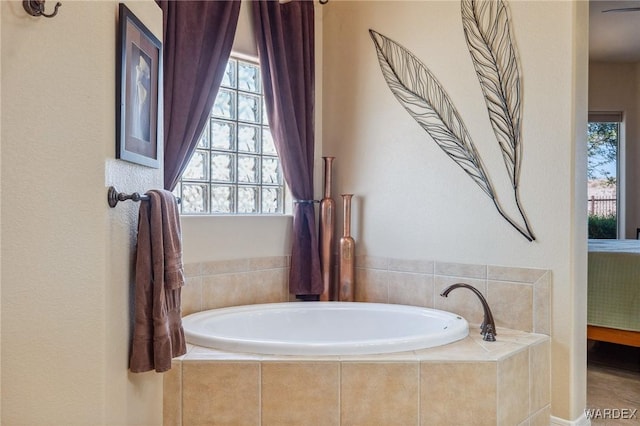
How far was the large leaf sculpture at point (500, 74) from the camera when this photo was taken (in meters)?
2.62

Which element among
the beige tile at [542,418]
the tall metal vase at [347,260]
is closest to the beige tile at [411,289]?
the tall metal vase at [347,260]

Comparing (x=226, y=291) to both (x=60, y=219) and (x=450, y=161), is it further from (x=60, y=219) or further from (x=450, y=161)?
(x=60, y=219)

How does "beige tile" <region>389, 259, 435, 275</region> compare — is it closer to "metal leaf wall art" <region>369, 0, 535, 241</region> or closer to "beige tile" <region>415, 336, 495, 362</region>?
"metal leaf wall art" <region>369, 0, 535, 241</region>

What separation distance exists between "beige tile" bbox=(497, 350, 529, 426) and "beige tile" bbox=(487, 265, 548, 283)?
17.2 inches

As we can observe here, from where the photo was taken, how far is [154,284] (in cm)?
156

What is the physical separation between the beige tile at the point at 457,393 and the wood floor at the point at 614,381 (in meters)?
0.95

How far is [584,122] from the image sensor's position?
8.29 feet

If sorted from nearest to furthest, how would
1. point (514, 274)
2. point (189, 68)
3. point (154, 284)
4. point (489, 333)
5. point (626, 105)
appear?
point (154, 284)
point (489, 333)
point (514, 274)
point (189, 68)
point (626, 105)

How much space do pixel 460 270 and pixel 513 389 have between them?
822 mm

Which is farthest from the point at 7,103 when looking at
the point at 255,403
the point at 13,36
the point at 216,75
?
the point at 216,75

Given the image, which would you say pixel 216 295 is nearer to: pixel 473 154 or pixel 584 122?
pixel 473 154

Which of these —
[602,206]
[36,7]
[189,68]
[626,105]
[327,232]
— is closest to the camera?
[36,7]

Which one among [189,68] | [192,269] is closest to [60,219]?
[192,269]
